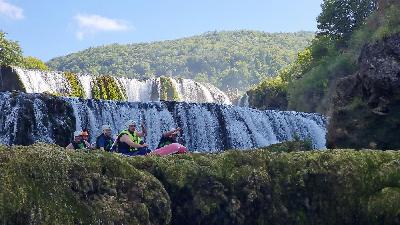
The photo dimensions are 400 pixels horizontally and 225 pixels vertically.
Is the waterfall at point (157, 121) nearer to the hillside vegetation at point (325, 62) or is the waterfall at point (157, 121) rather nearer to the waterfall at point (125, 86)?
the hillside vegetation at point (325, 62)

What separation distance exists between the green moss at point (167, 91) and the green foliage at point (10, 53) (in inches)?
721

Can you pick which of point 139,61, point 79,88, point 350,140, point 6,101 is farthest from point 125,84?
point 139,61

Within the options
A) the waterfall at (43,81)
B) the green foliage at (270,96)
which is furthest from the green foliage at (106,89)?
the green foliage at (270,96)

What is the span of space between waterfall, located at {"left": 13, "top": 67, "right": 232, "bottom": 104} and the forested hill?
9979 centimetres

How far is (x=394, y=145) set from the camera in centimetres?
1491

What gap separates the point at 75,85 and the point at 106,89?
216 cm

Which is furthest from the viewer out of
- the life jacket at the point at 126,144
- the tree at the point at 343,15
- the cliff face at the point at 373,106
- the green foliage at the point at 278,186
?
the tree at the point at 343,15

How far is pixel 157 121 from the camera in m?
21.8

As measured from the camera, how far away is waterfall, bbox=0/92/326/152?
62.7ft

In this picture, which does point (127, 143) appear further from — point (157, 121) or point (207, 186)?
point (157, 121)

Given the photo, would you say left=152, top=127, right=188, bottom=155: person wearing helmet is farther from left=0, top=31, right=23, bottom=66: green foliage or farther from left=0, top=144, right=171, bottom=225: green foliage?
left=0, top=31, right=23, bottom=66: green foliage

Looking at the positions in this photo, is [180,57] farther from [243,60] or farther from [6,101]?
[6,101]

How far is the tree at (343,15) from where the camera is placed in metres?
39.7

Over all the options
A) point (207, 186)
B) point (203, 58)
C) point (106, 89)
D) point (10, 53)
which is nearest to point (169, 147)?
point (207, 186)
